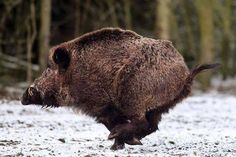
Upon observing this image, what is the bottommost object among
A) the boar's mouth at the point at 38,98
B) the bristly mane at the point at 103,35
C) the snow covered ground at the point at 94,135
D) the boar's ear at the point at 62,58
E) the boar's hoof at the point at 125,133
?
the snow covered ground at the point at 94,135

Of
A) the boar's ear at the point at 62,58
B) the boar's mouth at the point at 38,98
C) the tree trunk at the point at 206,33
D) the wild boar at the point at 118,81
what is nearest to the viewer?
the wild boar at the point at 118,81

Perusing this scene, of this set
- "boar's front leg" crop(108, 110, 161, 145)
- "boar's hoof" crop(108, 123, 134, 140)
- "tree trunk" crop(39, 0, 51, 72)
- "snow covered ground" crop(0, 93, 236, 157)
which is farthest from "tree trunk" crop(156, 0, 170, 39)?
"boar's hoof" crop(108, 123, 134, 140)

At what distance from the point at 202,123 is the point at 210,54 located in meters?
A: 14.2

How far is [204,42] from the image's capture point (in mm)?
28500

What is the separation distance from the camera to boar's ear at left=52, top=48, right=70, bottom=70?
9.83 meters

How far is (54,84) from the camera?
996cm

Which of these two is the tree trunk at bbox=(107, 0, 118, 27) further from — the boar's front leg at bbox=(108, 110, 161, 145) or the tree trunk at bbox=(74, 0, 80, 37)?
the boar's front leg at bbox=(108, 110, 161, 145)

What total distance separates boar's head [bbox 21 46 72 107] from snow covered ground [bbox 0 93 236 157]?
61 centimetres

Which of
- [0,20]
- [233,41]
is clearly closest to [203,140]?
[0,20]

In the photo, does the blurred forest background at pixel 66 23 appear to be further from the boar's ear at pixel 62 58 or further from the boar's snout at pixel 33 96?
the boar's ear at pixel 62 58

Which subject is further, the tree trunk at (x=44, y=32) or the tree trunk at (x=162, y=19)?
the tree trunk at (x=162, y=19)

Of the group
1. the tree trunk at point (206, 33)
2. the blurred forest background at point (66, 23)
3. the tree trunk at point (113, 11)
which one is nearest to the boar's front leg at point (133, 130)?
the blurred forest background at point (66, 23)

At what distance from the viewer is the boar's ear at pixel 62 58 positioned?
32.2 ft

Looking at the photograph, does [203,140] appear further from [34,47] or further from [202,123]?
[34,47]
